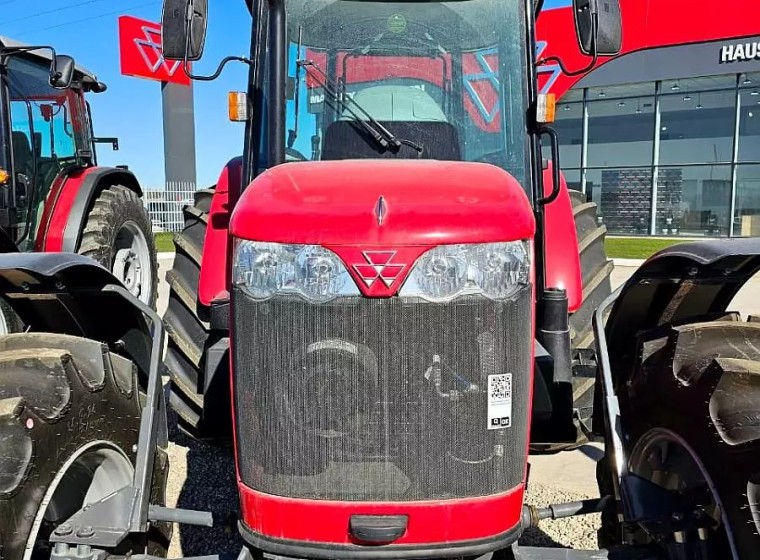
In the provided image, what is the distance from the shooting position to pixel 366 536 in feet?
5.73

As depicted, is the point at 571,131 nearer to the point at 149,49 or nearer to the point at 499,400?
the point at 149,49

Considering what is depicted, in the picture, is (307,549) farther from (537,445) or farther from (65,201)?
(65,201)

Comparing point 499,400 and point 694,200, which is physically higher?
point 694,200

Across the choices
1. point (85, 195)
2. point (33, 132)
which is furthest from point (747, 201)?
point (33, 132)

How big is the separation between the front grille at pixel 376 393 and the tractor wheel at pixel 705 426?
491mm

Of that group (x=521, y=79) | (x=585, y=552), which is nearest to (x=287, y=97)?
(x=521, y=79)

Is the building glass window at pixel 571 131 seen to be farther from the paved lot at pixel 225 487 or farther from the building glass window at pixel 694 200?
the paved lot at pixel 225 487

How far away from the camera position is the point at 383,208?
5.61 feet

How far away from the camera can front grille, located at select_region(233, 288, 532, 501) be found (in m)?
1.74

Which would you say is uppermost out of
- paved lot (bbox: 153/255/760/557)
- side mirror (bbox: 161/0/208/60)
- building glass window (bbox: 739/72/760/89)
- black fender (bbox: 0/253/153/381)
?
building glass window (bbox: 739/72/760/89)

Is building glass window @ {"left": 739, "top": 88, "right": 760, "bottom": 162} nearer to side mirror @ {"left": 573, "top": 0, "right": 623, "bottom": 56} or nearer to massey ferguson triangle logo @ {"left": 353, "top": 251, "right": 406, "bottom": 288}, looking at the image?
side mirror @ {"left": 573, "top": 0, "right": 623, "bottom": 56}

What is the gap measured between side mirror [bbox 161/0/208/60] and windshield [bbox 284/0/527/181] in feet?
1.17

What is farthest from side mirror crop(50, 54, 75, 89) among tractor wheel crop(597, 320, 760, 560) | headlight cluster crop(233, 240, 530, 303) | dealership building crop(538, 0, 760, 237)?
dealership building crop(538, 0, 760, 237)

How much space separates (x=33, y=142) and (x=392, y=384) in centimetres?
544
